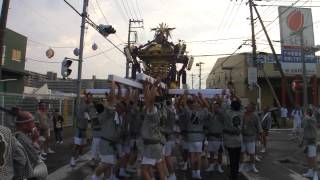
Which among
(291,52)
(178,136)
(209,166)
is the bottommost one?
(209,166)

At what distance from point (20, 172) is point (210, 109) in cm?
824

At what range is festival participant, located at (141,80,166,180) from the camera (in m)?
8.51

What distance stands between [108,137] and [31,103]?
1157 cm

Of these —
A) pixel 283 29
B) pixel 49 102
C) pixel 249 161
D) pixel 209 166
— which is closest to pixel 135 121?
pixel 209 166

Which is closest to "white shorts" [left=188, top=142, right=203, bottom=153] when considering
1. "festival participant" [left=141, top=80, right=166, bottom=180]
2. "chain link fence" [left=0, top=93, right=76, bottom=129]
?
"festival participant" [left=141, top=80, right=166, bottom=180]

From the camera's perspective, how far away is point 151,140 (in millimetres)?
8586

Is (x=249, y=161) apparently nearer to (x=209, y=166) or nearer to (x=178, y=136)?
(x=209, y=166)

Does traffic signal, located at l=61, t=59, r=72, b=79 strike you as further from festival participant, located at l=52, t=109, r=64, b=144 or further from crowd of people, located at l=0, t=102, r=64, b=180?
crowd of people, located at l=0, t=102, r=64, b=180

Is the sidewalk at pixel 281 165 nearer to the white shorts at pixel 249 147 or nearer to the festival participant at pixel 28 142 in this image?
the white shorts at pixel 249 147

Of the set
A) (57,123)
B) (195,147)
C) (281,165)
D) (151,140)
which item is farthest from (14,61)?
(151,140)

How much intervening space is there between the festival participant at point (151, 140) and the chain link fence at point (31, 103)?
3.42 meters

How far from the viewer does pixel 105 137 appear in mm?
9328

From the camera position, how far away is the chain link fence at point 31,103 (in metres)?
16.2

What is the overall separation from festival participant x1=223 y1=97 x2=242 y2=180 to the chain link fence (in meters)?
4.78
